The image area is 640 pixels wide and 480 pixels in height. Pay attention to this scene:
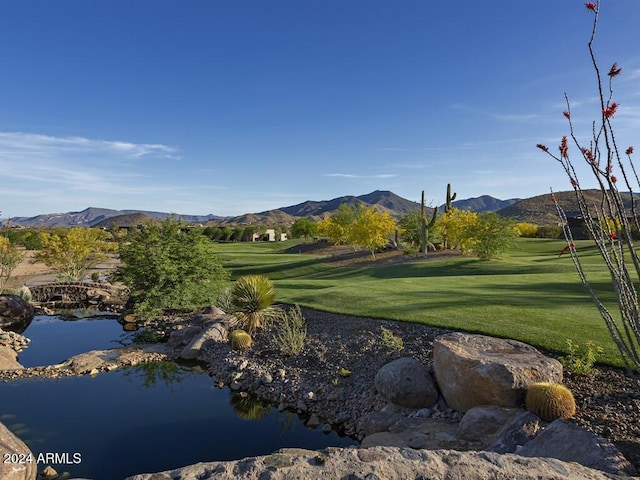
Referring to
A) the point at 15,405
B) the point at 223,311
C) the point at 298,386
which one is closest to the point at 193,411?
the point at 298,386

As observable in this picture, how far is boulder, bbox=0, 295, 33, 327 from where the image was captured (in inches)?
746

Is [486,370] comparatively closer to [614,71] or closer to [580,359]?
[580,359]

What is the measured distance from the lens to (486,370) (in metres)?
6.89

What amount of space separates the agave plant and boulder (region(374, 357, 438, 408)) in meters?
6.71

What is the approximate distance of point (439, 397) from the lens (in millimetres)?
8195

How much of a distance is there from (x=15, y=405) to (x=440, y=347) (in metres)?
10.7

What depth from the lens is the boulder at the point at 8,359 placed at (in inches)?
481

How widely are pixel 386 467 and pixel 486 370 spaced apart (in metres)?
3.91

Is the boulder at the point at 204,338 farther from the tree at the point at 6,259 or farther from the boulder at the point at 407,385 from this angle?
the tree at the point at 6,259

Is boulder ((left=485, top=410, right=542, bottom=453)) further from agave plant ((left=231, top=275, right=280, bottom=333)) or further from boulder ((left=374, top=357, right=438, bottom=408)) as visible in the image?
agave plant ((left=231, top=275, right=280, bottom=333))

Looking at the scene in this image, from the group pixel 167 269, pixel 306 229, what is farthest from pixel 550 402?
pixel 306 229

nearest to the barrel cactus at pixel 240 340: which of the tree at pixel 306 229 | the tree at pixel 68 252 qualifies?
the tree at pixel 68 252

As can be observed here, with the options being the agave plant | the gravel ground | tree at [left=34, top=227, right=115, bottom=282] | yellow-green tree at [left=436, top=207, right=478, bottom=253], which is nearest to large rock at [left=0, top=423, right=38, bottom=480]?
the gravel ground

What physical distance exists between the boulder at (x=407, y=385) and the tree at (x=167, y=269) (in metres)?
12.7
